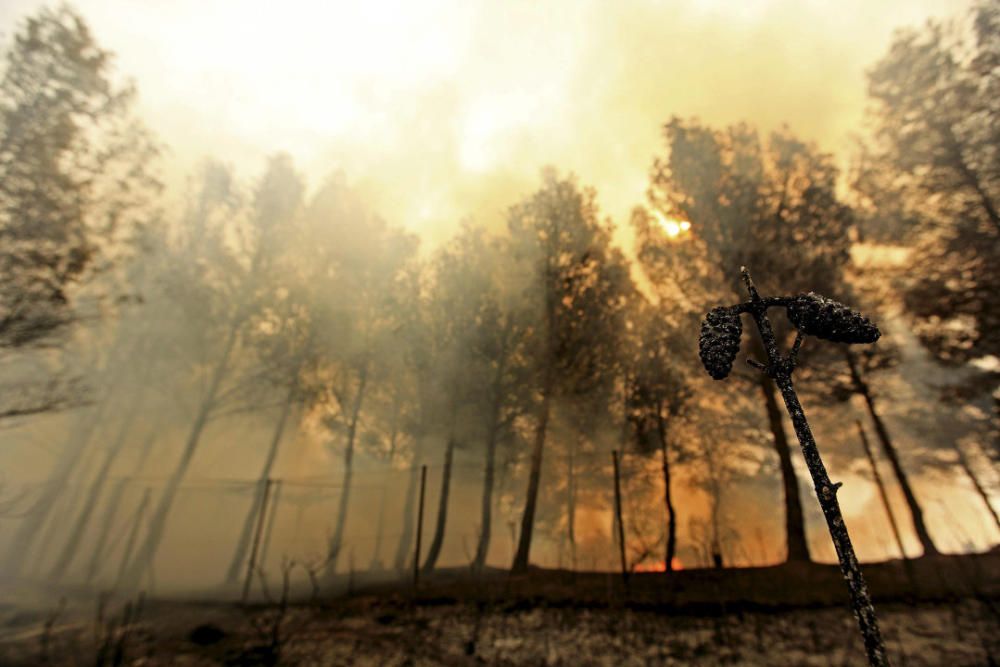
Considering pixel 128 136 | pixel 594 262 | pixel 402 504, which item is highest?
pixel 594 262

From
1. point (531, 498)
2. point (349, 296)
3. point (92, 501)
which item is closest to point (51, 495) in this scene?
point (92, 501)

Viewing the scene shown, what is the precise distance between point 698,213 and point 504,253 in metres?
7.54

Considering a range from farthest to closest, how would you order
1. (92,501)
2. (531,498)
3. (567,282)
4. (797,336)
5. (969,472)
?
1. (969,472)
2. (92,501)
3. (567,282)
4. (531,498)
5. (797,336)

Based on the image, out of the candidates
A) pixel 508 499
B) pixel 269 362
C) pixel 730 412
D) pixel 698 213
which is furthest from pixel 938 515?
pixel 269 362

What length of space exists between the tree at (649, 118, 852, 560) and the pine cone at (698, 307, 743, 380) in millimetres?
12175

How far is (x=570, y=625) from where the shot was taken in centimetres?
985

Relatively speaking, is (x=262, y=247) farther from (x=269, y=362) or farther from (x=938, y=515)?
(x=938, y=515)

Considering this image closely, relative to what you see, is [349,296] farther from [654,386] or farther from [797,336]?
[797,336]

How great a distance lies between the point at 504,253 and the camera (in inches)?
733

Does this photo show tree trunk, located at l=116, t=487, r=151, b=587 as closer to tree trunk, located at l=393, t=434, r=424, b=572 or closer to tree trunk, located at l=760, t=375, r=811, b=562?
tree trunk, located at l=393, t=434, r=424, b=572

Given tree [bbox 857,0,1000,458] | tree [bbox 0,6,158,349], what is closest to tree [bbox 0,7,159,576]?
tree [bbox 0,6,158,349]

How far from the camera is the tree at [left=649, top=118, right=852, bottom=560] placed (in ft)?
48.8

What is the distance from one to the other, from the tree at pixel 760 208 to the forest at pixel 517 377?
10 centimetres

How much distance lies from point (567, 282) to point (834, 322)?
13.5 meters
